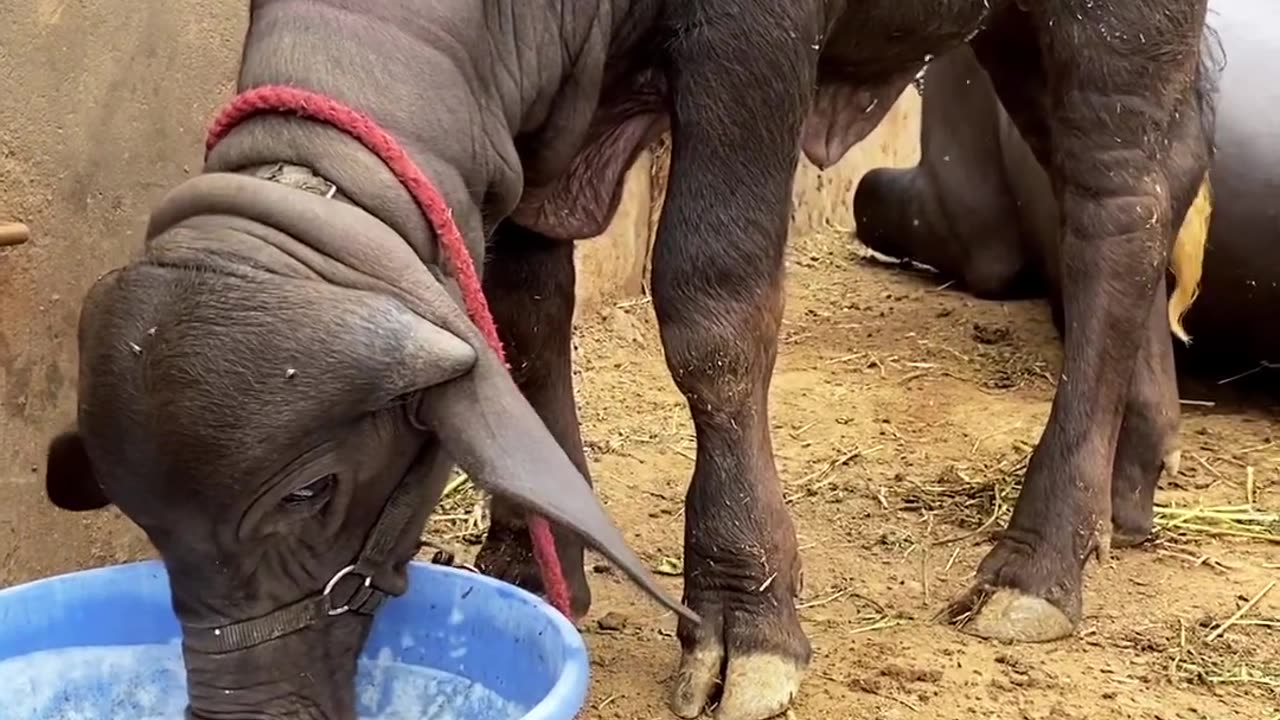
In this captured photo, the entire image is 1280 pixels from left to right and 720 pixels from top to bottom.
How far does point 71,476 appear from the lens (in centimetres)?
234

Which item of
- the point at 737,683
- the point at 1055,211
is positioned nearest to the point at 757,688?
the point at 737,683

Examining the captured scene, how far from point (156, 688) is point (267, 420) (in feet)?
2.33

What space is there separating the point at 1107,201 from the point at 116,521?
1944 mm

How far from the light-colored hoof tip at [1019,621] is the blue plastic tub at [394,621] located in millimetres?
1107

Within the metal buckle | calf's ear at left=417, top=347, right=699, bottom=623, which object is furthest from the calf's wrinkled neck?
the metal buckle

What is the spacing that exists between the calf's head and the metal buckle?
0.04ft

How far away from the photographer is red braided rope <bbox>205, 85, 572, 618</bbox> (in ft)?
7.24

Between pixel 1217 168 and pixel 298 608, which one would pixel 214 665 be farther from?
pixel 1217 168

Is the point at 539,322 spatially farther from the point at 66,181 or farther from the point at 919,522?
the point at 919,522

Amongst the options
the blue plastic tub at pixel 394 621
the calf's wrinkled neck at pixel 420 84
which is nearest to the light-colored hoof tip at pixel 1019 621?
the blue plastic tub at pixel 394 621

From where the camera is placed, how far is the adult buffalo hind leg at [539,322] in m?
3.22

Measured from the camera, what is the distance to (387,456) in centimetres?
219

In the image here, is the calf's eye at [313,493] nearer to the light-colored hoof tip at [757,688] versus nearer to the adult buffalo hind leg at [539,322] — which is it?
the light-colored hoof tip at [757,688]

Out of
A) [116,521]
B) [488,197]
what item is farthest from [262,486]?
[116,521]
